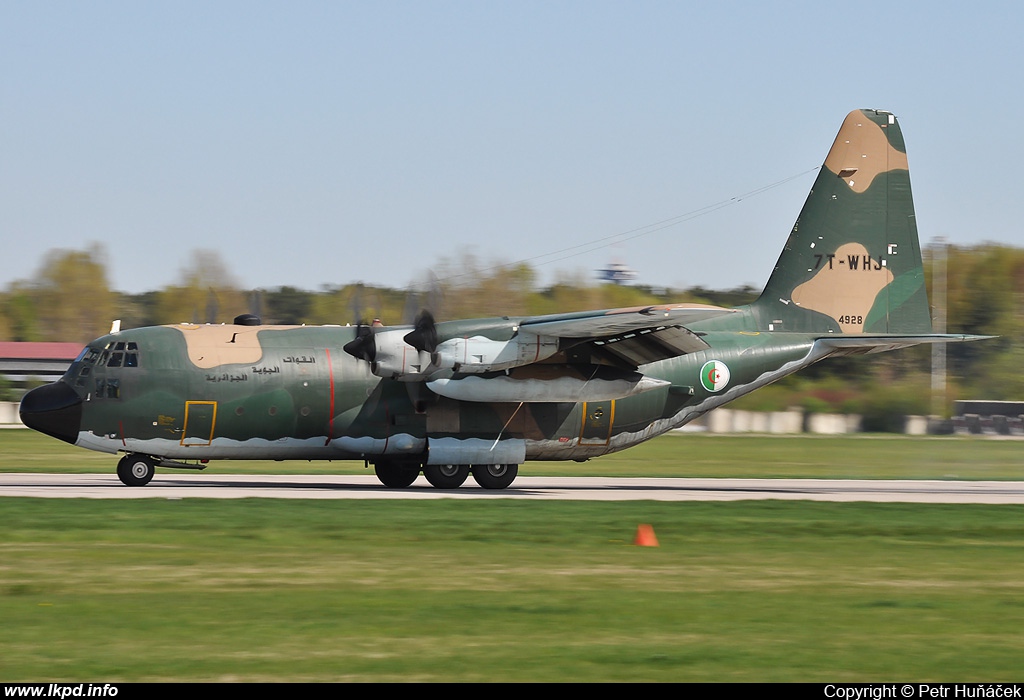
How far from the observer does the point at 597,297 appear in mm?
88688

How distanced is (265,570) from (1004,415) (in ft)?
173

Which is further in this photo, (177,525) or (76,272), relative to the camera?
(76,272)

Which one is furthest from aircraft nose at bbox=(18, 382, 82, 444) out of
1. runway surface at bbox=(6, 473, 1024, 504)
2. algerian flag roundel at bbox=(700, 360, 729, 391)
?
algerian flag roundel at bbox=(700, 360, 729, 391)

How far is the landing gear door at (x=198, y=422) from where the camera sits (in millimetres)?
23391

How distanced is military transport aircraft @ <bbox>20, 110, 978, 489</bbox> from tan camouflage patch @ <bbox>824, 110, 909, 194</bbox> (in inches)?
111

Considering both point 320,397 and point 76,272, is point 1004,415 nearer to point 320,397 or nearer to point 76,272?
point 320,397

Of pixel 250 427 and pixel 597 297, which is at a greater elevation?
pixel 597 297

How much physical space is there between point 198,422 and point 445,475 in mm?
5353

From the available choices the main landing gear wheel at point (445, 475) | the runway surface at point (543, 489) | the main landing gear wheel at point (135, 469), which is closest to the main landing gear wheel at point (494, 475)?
the runway surface at point (543, 489)

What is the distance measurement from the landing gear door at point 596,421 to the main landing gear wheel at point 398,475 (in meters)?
3.87

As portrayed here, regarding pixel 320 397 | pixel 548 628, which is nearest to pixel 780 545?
pixel 548 628

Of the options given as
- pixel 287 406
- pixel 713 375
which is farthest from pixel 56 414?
pixel 713 375

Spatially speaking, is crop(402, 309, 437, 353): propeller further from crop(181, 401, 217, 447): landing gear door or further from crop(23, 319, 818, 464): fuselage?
crop(181, 401, 217, 447): landing gear door

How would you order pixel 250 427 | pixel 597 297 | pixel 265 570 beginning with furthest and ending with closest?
pixel 597 297 < pixel 250 427 < pixel 265 570
